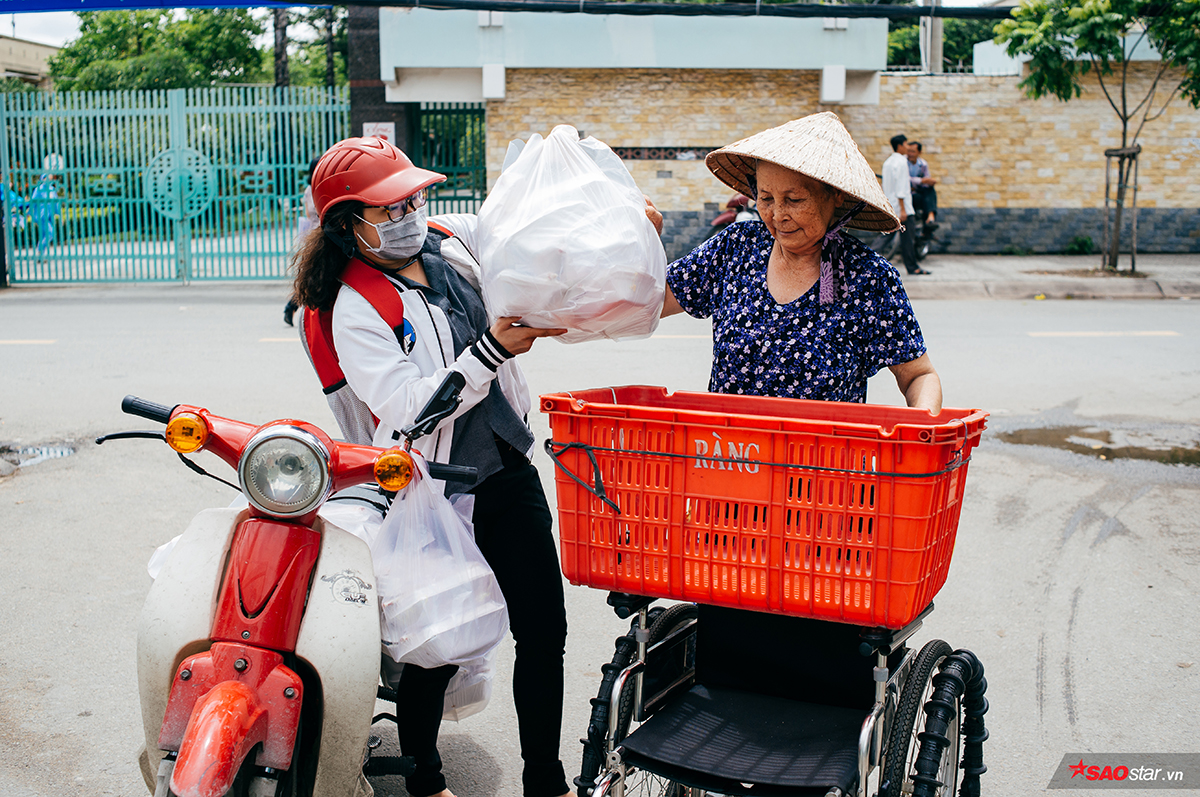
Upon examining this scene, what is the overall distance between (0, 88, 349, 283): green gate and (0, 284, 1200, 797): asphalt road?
16.8ft

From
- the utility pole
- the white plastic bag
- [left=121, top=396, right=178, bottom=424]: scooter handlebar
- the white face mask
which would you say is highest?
the utility pole

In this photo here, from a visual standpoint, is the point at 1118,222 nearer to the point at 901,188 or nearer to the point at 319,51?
the point at 901,188

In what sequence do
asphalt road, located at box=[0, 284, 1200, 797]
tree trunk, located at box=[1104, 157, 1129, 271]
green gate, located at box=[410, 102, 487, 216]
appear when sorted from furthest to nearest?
green gate, located at box=[410, 102, 487, 216] < tree trunk, located at box=[1104, 157, 1129, 271] < asphalt road, located at box=[0, 284, 1200, 797]

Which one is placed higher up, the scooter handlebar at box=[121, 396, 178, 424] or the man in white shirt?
the man in white shirt

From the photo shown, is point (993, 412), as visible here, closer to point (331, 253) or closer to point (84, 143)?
point (331, 253)

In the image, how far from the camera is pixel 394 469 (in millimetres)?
2277

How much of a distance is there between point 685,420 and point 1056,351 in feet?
27.2

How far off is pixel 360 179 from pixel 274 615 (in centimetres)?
102

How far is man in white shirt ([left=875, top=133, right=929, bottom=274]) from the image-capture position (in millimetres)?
14773

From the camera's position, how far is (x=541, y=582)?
110 inches

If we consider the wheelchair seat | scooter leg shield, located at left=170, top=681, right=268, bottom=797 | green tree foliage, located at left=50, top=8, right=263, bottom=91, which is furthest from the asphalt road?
green tree foliage, located at left=50, top=8, right=263, bottom=91

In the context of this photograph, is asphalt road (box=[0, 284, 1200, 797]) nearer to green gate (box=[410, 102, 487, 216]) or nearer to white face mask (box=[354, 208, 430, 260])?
white face mask (box=[354, 208, 430, 260])

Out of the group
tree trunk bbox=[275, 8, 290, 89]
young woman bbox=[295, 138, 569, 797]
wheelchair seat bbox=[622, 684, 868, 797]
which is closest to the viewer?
wheelchair seat bbox=[622, 684, 868, 797]

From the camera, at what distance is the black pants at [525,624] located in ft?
9.14
